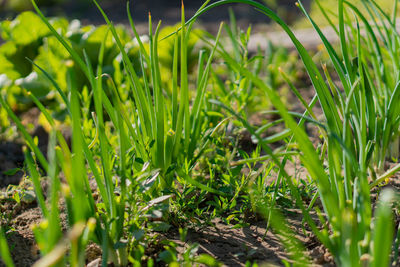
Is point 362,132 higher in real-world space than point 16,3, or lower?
lower

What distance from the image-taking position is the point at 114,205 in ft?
3.26

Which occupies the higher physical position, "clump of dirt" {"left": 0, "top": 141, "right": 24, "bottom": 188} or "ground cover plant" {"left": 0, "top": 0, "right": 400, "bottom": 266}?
"ground cover plant" {"left": 0, "top": 0, "right": 400, "bottom": 266}

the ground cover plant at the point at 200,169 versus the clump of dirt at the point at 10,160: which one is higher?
the ground cover plant at the point at 200,169

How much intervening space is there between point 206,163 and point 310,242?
0.56m

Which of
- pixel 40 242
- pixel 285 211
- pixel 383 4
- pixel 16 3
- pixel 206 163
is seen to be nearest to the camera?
pixel 40 242

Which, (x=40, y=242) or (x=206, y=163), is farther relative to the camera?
(x=206, y=163)

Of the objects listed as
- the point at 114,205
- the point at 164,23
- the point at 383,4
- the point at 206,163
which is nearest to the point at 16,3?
the point at 164,23

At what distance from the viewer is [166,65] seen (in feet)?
8.27

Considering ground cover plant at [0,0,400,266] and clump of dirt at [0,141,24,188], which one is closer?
ground cover plant at [0,0,400,266]

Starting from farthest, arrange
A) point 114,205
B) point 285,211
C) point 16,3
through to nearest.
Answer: point 16,3 → point 285,211 → point 114,205

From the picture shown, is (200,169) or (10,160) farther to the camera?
(10,160)

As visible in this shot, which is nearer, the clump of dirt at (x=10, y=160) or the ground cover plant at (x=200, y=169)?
the ground cover plant at (x=200, y=169)

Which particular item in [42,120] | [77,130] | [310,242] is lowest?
[310,242]

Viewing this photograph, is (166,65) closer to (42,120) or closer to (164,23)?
(42,120)
